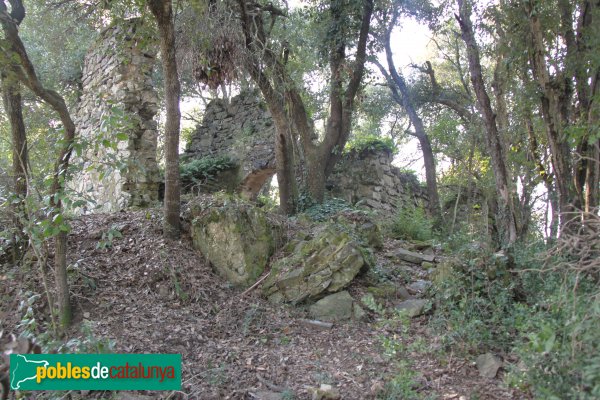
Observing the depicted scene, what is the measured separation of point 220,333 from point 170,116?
2.40 metres

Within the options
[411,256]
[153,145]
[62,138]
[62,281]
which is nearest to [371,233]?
[411,256]

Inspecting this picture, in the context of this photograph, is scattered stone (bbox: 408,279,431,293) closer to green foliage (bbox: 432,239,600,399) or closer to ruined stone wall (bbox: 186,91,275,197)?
green foliage (bbox: 432,239,600,399)

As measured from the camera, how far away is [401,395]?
9.77 feet

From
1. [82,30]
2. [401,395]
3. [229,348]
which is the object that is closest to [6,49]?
[229,348]

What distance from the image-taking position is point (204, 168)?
9516mm

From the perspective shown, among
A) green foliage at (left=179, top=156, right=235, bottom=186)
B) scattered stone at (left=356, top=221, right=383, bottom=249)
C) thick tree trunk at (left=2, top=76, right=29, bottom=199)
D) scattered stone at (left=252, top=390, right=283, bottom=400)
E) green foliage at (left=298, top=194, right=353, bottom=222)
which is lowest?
scattered stone at (left=252, top=390, right=283, bottom=400)

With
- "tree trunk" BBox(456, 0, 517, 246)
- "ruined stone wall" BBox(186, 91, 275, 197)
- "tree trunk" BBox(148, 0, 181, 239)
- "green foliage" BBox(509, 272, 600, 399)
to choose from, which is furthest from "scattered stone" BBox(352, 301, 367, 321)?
"ruined stone wall" BBox(186, 91, 275, 197)

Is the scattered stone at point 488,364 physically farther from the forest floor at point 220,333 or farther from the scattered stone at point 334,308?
the scattered stone at point 334,308

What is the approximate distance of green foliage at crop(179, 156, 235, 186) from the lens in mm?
9258

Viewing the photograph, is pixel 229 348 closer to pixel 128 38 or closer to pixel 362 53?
pixel 128 38

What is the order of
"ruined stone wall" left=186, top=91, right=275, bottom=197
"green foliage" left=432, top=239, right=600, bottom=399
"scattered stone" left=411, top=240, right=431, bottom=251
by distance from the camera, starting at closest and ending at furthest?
"green foliage" left=432, top=239, right=600, bottom=399, "scattered stone" left=411, top=240, right=431, bottom=251, "ruined stone wall" left=186, top=91, right=275, bottom=197

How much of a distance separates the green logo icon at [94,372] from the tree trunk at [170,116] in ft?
6.70

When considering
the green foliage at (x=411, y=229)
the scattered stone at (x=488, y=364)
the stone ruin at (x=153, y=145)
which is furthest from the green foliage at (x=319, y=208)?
Result: the scattered stone at (x=488, y=364)

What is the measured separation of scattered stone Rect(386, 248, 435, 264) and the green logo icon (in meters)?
3.39
